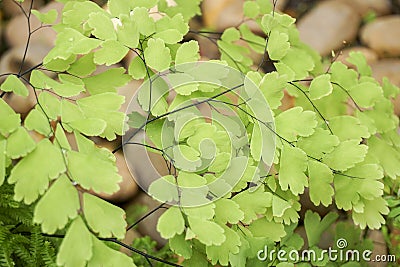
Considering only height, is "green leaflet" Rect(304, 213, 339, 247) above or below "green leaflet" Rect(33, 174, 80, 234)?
below

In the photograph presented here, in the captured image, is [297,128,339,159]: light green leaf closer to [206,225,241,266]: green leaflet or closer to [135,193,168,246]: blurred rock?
[206,225,241,266]: green leaflet

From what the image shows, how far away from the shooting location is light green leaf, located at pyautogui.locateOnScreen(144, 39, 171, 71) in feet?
2.25

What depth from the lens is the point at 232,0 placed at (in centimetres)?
219

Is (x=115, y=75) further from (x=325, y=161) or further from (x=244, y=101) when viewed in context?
(x=325, y=161)

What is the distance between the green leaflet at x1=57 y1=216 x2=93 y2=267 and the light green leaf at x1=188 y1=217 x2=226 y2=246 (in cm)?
12

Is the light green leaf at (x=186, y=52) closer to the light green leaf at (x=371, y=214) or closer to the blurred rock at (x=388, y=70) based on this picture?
the light green leaf at (x=371, y=214)

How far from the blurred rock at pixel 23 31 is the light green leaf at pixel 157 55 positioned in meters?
1.22

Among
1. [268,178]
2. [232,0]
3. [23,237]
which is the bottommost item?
[232,0]

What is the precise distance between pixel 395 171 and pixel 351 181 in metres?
0.15

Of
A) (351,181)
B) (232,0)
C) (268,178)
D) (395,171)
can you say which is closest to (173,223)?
(268,178)

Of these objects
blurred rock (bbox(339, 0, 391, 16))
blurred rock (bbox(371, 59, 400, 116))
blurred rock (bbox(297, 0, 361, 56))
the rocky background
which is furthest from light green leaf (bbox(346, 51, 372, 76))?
blurred rock (bbox(339, 0, 391, 16))

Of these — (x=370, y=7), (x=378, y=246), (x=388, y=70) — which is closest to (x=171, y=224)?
(x=378, y=246)

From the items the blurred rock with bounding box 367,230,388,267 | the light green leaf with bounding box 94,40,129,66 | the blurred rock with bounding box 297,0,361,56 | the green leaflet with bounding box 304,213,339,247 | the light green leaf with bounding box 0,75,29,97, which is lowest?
the blurred rock with bounding box 297,0,361,56

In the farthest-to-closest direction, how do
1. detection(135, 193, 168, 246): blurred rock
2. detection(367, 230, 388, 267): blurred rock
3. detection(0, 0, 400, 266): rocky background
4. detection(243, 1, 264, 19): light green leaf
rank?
detection(0, 0, 400, 266): rocky background
detection(135, 193, 168, 246): blurred rock
detection(367, 230, 388, 267): blurred rock
detection(243, 1, 264, 19): light green leaf
